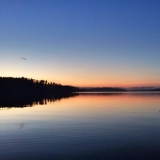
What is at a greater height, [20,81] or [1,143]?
[20,81]

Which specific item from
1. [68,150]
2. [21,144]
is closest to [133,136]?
[68,150]

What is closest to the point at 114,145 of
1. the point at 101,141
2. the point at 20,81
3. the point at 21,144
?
the point at 101,141

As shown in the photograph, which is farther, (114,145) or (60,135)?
(60,135)

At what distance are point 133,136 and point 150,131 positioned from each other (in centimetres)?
321

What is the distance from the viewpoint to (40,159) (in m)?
15.1

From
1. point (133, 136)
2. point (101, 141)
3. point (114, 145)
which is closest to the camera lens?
point (114, 145)

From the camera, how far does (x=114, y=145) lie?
18641 mm

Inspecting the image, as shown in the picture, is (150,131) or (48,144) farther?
(150,131)

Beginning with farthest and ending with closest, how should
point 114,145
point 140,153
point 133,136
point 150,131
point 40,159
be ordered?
point 150,131 < point 133,136 < point 114,145 < point 140,153 < point 40,159

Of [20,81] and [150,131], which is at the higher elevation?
[20,81]

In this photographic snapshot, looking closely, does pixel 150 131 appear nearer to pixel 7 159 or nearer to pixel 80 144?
pixel 80 144

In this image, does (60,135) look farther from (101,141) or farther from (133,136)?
(133,136)

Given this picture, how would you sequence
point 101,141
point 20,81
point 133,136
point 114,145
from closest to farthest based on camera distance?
1. point 114,145
2. point 101,141
3. point 133,136
4. point 20,81

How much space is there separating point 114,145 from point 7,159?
25.5 ft
